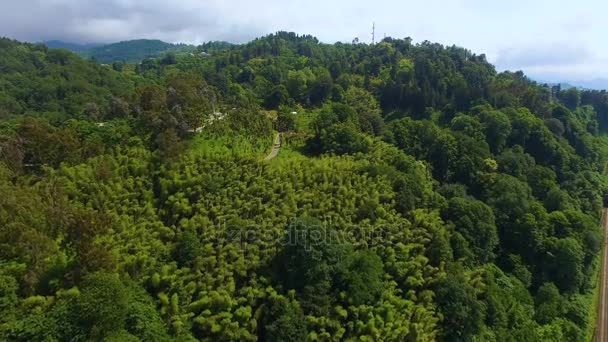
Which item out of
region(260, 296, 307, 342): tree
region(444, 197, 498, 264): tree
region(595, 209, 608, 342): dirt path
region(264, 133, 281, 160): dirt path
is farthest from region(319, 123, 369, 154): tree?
region(595, 209, 608, 342): dirt path

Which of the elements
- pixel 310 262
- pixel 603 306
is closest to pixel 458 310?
pixel 310 262

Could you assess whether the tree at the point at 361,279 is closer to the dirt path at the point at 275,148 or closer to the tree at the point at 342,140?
the tree at the point at 342,140

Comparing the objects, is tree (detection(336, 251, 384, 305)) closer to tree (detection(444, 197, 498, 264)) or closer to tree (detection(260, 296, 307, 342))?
tree (detection(260, 296, 307, 342))

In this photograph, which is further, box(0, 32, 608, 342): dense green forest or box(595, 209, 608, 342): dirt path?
box(595, 209, 608, 342): dirt path

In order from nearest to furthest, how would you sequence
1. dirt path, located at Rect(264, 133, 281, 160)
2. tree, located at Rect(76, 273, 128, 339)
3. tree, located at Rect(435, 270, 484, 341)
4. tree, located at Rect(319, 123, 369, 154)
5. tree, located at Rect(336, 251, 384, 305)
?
tree, located at Rect(76, 273, 128, 339) → tree, located at Rect(336, 251, 384, 305) → tree, located at Rect(435, 270, 484, 341) → dirt path, located at Rect(264, 133, 281, 160) → tree, located at Rect(319, 123, 369, 154)

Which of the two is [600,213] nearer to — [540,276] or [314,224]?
[540,276]

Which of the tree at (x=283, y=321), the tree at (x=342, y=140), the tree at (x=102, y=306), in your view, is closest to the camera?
the tree at (x=102, y=306)

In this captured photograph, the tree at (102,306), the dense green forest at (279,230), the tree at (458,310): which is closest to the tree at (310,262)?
the dense green forest at (279,230)

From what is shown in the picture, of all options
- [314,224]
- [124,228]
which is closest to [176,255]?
[124,228]
